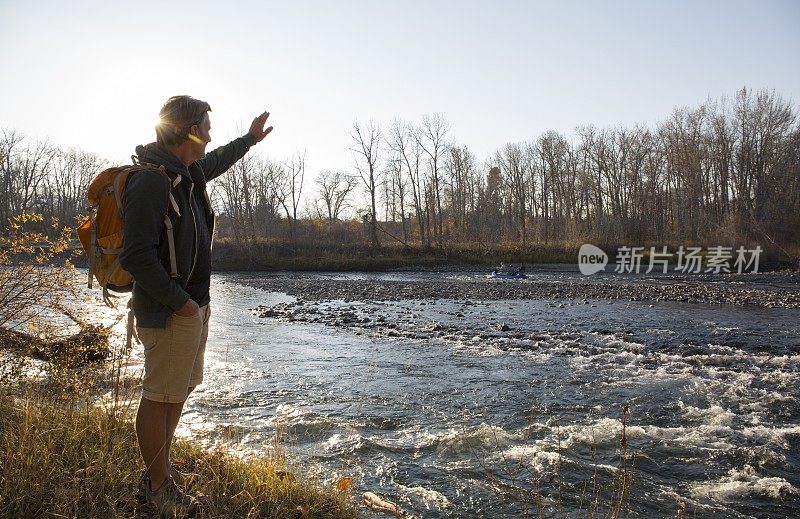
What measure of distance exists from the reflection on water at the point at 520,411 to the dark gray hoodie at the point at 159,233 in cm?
277

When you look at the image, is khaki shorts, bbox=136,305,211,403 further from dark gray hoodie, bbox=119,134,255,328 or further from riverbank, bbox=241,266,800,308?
riverbank, bbox=241,266,800,308

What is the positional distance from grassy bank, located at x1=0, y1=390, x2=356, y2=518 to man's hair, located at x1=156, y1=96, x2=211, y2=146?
2128 millimetres

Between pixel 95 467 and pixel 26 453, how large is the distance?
466 mm

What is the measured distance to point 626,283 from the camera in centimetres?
2764

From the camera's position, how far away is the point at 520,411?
699 cm

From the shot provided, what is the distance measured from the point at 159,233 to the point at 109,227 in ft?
1.13

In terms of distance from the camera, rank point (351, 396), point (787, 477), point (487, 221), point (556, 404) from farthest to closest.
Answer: point (487, 221)
point (351, 396)
point (556, 404)
point (787, 477)

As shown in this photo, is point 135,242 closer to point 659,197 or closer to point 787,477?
point 787,477

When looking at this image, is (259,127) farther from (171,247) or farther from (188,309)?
(188,309)

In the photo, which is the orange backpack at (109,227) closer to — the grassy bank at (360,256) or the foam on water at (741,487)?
the foam on water at (741,487)

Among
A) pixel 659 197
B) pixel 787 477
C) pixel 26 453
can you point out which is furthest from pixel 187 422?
pixel 659 197

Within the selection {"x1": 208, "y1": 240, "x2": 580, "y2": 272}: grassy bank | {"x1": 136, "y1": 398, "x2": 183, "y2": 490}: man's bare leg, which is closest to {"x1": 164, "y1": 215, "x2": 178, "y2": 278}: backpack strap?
→ {"x1": 136, "y1": 398, "x2": 183, "y2": 490}: man's bare leg

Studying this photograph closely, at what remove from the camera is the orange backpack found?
2828 millimetres

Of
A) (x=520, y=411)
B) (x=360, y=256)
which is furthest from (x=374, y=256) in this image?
(x=520, y=411)
